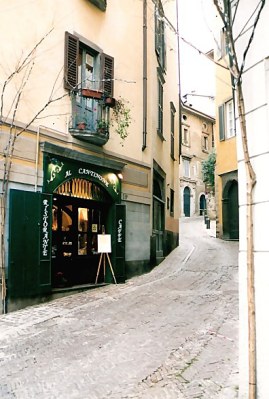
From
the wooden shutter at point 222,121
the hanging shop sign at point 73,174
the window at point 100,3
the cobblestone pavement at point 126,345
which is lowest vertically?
the cobblestone pavement at point 126,345

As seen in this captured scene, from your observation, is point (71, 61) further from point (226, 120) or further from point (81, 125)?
point (226, 120)

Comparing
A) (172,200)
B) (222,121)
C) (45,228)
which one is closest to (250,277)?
(45,228)

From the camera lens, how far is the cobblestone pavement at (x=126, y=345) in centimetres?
441

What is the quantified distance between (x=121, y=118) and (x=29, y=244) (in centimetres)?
496

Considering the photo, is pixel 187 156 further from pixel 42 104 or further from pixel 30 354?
pixel 30 354

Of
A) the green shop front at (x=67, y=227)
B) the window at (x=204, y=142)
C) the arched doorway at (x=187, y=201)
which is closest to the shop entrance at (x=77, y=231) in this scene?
the green shop front at (x=67, y=227)

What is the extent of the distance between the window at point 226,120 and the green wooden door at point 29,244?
1319 cm

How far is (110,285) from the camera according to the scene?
11586 mm

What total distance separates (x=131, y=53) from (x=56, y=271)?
7.20 m

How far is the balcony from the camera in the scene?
10656mm

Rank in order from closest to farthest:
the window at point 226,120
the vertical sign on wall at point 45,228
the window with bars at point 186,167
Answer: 1. the vertical sign on wall at point 45,228
2. the window at point 226,120
3. the window with bars at point 186,167

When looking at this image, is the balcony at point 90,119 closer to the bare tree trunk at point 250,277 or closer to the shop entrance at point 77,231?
the shop entrance at point 77,231

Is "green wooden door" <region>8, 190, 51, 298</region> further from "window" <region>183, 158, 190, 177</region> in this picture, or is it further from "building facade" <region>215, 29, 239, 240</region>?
"window" <region>183, 158, 190, 177</region>

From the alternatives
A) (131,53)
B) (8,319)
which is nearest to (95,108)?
(131,53)
